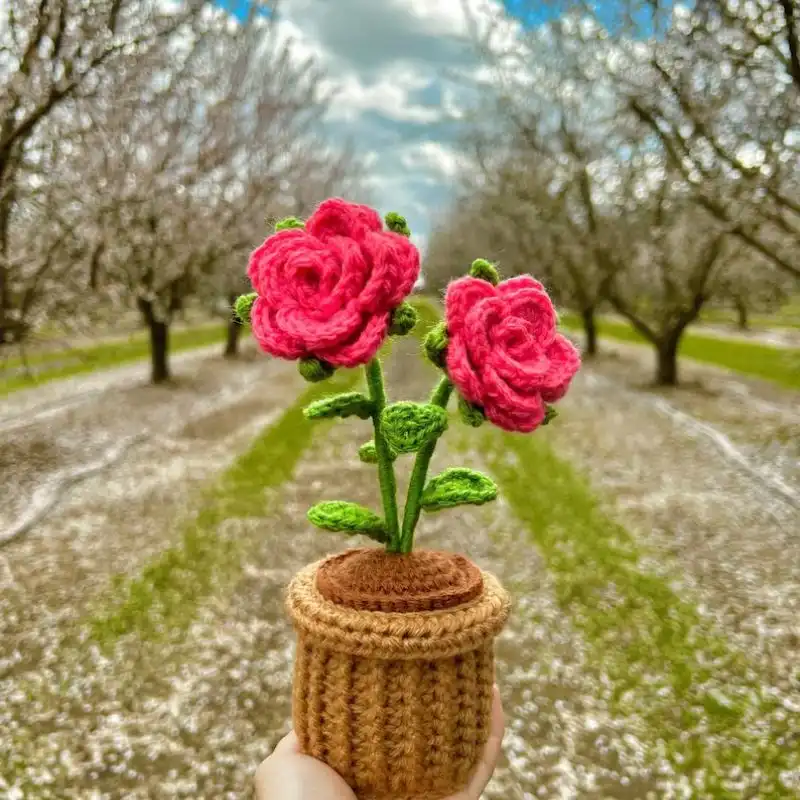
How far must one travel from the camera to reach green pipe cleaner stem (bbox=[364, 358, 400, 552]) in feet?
6.91

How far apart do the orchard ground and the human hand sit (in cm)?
114

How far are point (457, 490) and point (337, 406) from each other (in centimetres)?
39

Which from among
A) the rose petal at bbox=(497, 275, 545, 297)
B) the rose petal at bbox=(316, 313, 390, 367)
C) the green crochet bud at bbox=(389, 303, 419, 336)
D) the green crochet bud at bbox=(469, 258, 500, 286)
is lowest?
the rose petal at bbox=(316, 313, 390, 367)

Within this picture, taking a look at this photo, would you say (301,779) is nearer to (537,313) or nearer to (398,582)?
(398,582)

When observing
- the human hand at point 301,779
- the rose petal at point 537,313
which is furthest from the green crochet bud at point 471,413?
the human hand at point 301,779

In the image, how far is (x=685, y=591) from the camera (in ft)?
24.6

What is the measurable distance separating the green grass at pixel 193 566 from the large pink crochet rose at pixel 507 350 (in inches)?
83.0

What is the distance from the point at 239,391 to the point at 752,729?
1787 centimetres

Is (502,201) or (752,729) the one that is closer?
(752,729)

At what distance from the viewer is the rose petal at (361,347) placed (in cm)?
186

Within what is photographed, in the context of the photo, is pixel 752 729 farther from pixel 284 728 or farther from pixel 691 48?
pixel 691 48

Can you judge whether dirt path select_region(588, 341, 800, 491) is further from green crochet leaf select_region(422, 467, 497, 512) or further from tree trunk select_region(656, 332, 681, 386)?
green crochet leaf select_region(422, 467, 497, 512)

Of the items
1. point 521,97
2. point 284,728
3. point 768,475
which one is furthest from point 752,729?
point 521,97

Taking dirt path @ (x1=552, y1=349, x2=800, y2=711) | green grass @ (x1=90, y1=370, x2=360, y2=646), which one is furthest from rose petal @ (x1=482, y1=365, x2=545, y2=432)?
dirt path @ (x1=552, y1=349, x2=800, y2=711)
